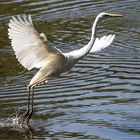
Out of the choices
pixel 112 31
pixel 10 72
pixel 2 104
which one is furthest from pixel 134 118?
pixel 112 31

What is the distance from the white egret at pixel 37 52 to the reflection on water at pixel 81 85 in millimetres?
438

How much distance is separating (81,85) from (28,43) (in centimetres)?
211

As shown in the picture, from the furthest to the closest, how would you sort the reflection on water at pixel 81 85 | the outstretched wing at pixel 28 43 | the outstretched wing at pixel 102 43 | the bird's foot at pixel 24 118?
the outstretched wing at pixel 102 43, the bird's foot at pixel 24 118, the reflection on water at pixel 81 85, the outstretched wing at pixel 28 43

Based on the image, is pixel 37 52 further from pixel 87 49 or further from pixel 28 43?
pixel 87 49

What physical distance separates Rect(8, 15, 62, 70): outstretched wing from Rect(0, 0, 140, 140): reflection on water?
2.86 feet

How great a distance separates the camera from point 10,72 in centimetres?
1227

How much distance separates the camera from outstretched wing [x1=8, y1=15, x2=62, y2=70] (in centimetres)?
920

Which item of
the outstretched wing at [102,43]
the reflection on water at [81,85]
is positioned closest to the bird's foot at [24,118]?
the reflection on water at [81,85]

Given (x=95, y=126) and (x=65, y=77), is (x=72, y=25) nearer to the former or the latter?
(x=65, y=77)

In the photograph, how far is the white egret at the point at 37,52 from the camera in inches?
364

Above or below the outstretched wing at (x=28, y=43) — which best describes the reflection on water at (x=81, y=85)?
below

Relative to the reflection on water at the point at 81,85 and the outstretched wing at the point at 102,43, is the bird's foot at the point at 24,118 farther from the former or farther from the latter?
the outstretched wing at the point at 102,43

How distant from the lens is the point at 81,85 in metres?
11.3

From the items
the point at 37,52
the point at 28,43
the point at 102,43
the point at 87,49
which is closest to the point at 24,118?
the point at 37,52
